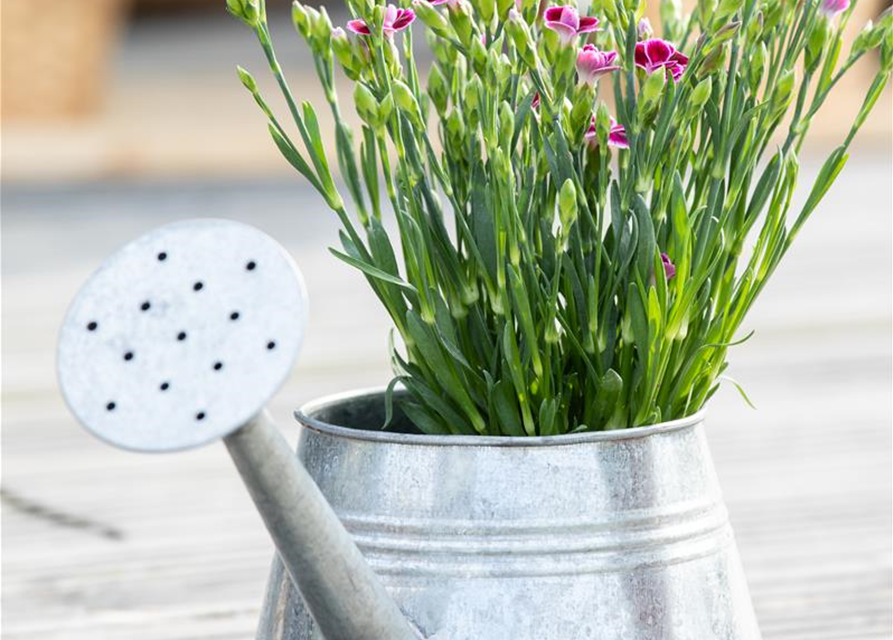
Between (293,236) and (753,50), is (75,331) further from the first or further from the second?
(293,236)

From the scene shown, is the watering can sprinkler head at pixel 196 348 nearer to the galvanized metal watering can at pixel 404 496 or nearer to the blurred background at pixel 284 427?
the galvanized metal watering can at pixel 404 496

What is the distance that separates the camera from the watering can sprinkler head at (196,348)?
51 cm

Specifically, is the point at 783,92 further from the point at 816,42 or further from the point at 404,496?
the point at 404,496

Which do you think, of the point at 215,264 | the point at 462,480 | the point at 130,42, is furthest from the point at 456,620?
the point at 130,42

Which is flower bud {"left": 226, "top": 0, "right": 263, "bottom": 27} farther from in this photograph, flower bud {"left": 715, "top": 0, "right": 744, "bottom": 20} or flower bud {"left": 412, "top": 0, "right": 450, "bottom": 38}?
flower bud {"left": 715, "top": 0, "right": 744, "bottom": 20}

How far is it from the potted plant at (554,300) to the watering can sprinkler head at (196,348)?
89 mm

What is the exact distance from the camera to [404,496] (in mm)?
632

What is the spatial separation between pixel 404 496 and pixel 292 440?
956 mm

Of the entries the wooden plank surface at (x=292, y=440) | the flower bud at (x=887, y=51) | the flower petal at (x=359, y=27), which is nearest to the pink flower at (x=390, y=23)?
the flower petal at (x=359, y=27)

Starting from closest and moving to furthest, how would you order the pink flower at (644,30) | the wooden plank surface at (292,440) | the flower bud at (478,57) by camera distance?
the flower bud at (478,57), the pink flower at (644,30), the wooden plank surface at (292,440)

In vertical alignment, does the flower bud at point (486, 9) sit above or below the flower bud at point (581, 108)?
above

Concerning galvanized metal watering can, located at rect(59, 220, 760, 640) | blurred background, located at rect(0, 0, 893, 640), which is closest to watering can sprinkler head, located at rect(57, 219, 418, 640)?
galvanized metal watering can, located at rect(59, 220, 760, 640)

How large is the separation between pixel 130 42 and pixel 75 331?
1185 cm

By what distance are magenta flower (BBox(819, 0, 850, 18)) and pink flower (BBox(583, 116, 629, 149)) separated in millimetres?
106
